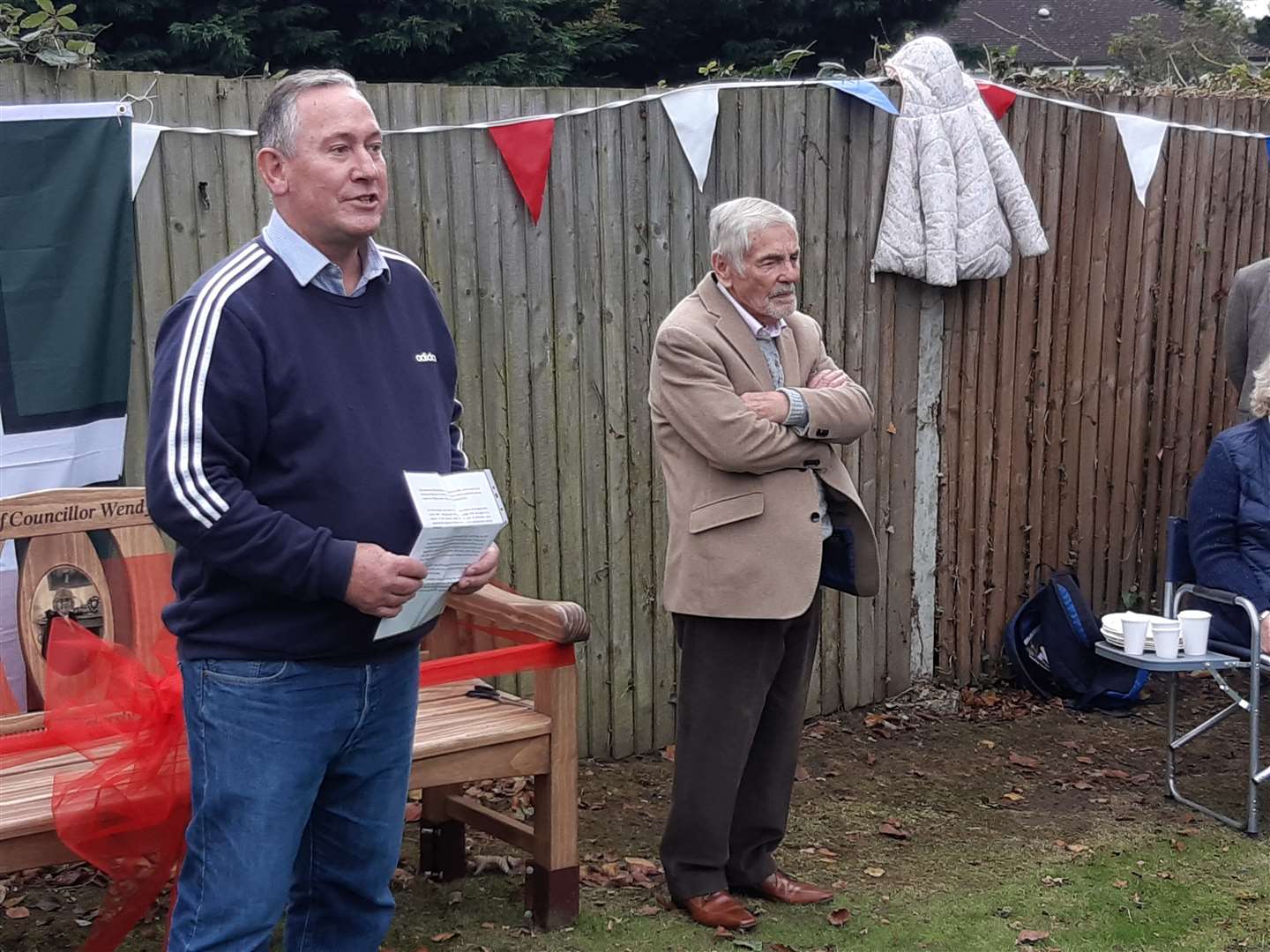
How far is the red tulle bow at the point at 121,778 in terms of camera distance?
3.20m

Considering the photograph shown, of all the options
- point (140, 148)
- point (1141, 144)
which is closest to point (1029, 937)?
point (140, 148)

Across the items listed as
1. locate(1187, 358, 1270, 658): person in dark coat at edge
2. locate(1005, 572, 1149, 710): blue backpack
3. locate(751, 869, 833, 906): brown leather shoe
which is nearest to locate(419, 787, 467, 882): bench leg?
locate(751, 869, 833, 906): brown leather shoe

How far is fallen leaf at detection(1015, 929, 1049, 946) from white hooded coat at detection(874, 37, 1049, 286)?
8.64 feet

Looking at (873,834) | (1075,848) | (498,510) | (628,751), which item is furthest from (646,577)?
(498,510)

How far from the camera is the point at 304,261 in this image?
261 cm

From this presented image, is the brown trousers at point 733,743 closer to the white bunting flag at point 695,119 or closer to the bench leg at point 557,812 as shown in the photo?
the bench leg at point 557,812

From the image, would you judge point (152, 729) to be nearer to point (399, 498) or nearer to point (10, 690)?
point (10, 690)

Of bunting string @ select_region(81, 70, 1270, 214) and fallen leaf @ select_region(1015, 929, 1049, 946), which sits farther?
bunting string @ select_region(81, 70, 1270, 214)

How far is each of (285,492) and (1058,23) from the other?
113ft

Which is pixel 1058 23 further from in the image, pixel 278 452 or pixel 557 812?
pixel 278 452

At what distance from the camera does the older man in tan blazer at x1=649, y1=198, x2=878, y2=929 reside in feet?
12.7

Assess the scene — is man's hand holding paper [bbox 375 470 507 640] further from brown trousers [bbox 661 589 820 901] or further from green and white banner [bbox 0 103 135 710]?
green and white banner [bbox 0 103 135 710]

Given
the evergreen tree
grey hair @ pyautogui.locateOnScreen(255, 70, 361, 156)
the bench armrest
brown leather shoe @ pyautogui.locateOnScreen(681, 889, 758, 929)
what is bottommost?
brown leather shoe @ pyautogui.locateOnScreen(681, 889, 758, 929)

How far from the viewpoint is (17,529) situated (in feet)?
12.1
